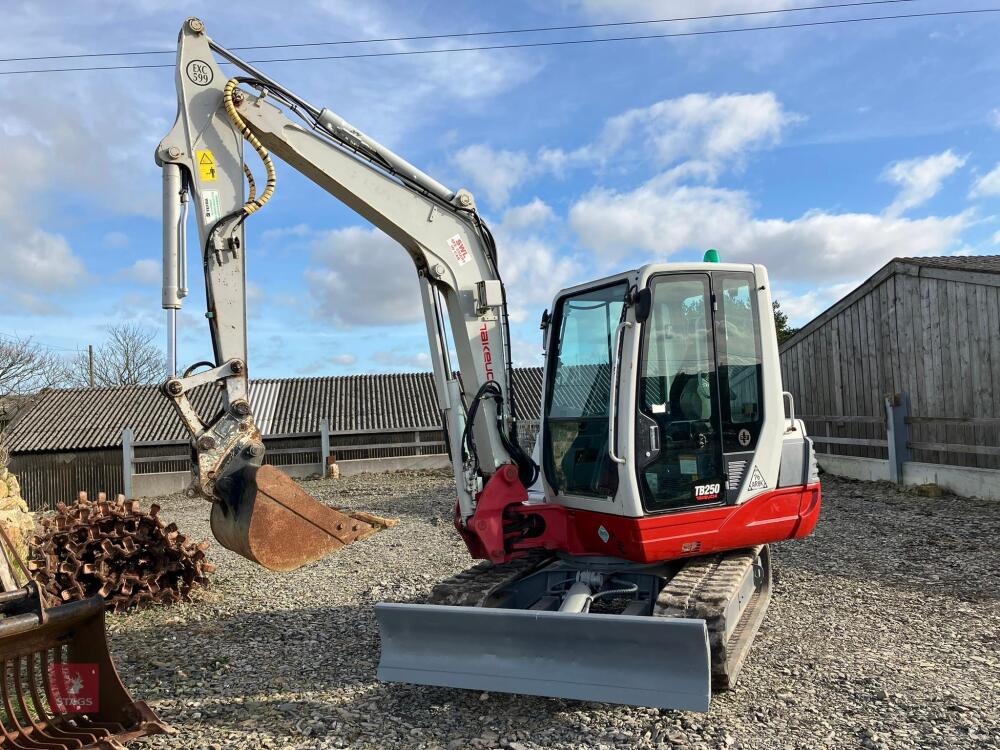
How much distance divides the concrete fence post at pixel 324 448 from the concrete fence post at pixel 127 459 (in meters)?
4.58

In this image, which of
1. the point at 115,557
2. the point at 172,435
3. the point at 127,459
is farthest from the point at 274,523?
the point at 172,435

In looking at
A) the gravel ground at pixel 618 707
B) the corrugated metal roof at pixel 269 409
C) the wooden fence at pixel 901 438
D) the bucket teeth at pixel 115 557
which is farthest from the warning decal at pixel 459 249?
the corrugated metal roof at pixel 269 409

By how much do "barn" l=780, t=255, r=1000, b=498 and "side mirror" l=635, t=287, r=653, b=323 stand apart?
871 cm

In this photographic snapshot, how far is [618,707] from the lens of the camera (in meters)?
4.47

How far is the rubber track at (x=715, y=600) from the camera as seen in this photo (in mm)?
4172

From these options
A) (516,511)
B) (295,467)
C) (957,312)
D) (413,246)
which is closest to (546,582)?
(516,511)

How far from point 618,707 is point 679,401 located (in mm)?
1823

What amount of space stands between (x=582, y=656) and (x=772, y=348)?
96.0 inches

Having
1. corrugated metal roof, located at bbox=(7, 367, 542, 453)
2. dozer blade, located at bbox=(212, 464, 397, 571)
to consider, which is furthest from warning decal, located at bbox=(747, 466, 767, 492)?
corrugated metal roof, located at bbox=(7, 367, 542, 453)

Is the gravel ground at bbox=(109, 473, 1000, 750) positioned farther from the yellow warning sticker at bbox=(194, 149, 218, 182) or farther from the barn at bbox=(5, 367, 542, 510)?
the barn at bbox=(5, 367, 542, 510)

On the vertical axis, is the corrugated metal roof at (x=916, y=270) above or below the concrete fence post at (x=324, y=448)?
above

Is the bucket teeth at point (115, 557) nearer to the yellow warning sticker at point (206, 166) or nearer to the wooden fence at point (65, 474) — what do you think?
the yellow warning sticker at point (206, 166)

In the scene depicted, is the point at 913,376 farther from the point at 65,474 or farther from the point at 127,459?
the point at 65,474

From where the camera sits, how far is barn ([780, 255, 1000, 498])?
450 inches
